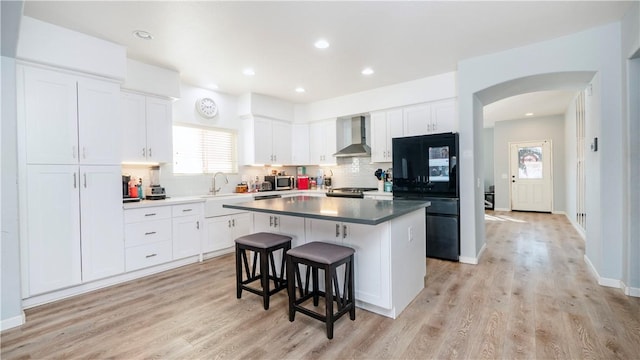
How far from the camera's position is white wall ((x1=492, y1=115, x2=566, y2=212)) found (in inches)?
309

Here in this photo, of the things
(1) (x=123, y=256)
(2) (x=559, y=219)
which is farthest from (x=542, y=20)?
(2) (x=559, y=219)

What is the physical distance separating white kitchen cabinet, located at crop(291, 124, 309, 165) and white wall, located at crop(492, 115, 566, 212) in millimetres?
6306

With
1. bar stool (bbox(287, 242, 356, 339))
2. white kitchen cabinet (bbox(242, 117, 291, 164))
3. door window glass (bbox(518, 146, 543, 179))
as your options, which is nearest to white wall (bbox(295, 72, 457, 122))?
white kitchen cabinet (bbox(242, 117, 291, 164))

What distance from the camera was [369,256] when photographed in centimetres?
246

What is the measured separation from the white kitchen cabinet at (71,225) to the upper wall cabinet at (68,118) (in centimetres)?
13

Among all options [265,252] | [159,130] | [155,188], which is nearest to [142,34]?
[159,130]

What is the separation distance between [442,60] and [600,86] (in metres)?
1.66

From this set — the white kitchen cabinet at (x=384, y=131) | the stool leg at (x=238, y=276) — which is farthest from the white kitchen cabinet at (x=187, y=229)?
the white kitchen cabinet at (x=384, y=131)

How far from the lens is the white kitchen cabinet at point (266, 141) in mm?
5316

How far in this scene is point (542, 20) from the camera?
112 inches

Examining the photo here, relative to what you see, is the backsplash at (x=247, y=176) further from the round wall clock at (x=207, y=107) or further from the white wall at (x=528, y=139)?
the white wall at (x=528, y=139)

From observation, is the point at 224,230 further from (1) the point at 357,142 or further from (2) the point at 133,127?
(1) the point at 357,142

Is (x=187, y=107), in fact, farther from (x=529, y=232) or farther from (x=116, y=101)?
(x=529, y=232)

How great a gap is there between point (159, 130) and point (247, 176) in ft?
6.12
